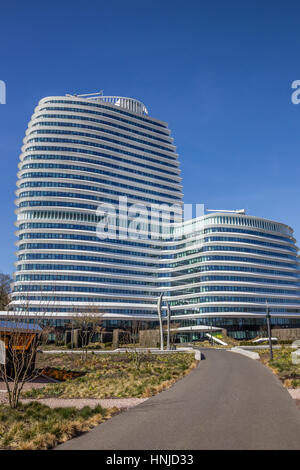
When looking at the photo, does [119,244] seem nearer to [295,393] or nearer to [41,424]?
[295,393]

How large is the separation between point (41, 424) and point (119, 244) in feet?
371

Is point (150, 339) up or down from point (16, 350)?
down

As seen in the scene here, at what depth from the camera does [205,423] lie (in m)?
12.8

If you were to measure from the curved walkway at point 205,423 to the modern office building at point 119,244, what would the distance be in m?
87.2

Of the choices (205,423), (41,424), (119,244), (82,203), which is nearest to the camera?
(41,424)

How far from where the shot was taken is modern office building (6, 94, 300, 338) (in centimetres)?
11144

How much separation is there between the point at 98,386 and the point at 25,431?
11882 mm

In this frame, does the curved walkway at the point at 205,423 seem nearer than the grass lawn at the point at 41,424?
Yes

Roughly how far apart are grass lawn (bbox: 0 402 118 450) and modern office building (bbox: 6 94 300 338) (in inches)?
3473

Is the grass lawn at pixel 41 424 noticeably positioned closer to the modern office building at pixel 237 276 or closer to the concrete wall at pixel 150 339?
the concrete wall at pixel 150 339

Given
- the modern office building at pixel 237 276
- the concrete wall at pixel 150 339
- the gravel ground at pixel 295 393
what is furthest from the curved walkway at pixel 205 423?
the modern office building at pixel 237 276

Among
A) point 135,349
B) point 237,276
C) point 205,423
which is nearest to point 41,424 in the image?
point 205,423

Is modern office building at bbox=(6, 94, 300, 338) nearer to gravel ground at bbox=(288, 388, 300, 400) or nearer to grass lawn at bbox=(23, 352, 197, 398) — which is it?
grass lawn at bbox=(23, 352, 197, 398)

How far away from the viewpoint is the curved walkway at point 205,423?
34.6ft
